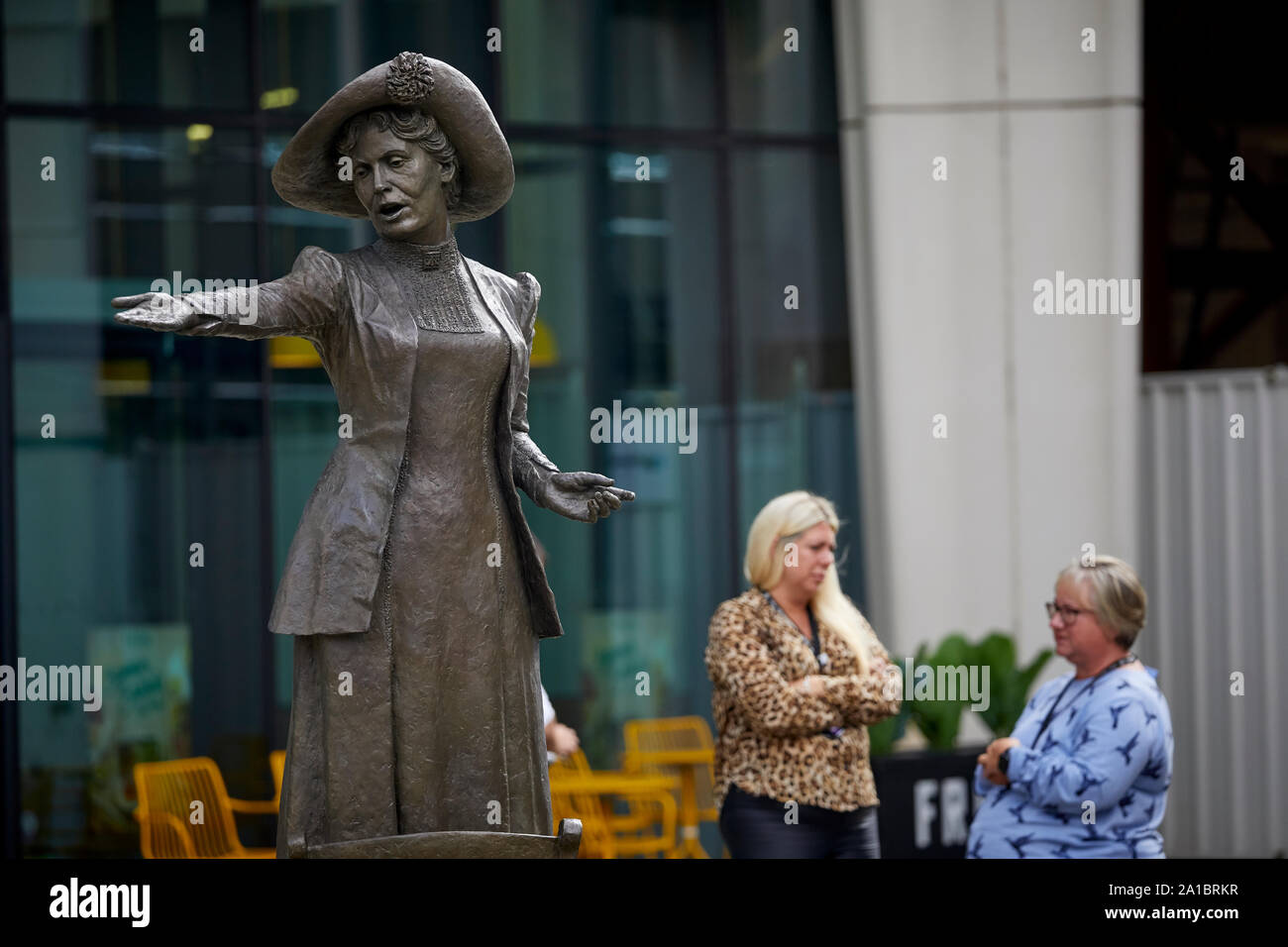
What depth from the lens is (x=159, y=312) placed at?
3088 millimetres

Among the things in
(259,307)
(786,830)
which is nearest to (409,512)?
(259,307)

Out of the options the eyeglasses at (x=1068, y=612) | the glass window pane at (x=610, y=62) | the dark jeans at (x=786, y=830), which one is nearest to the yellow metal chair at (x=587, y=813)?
the dark jeans at (x=786, y=830)

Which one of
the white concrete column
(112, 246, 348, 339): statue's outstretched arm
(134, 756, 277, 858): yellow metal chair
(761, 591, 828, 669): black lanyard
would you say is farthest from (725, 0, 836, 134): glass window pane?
(112, 246, 348, 339): statue's outstretched arm

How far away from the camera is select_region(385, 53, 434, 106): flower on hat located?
3.43 m

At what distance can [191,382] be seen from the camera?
9078 millimetres

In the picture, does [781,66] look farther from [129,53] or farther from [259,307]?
[259,307]

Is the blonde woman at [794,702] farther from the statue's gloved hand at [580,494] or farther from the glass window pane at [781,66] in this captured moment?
the glass window pane at [781,66]

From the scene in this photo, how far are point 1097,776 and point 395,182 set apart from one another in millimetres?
2626

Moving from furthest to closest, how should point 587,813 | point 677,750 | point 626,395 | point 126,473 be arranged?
point 626,395 < point 677,750 < point 126,473 < point 587,813

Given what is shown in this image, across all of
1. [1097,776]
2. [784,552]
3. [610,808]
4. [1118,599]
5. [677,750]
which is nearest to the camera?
[1097,776]

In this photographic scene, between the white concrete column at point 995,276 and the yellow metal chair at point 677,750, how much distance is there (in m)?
1.26

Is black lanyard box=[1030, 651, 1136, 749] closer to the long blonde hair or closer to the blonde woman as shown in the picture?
the blonde woman

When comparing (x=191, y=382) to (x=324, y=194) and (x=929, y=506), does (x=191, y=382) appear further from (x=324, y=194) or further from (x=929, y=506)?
(x=324, y=194)
